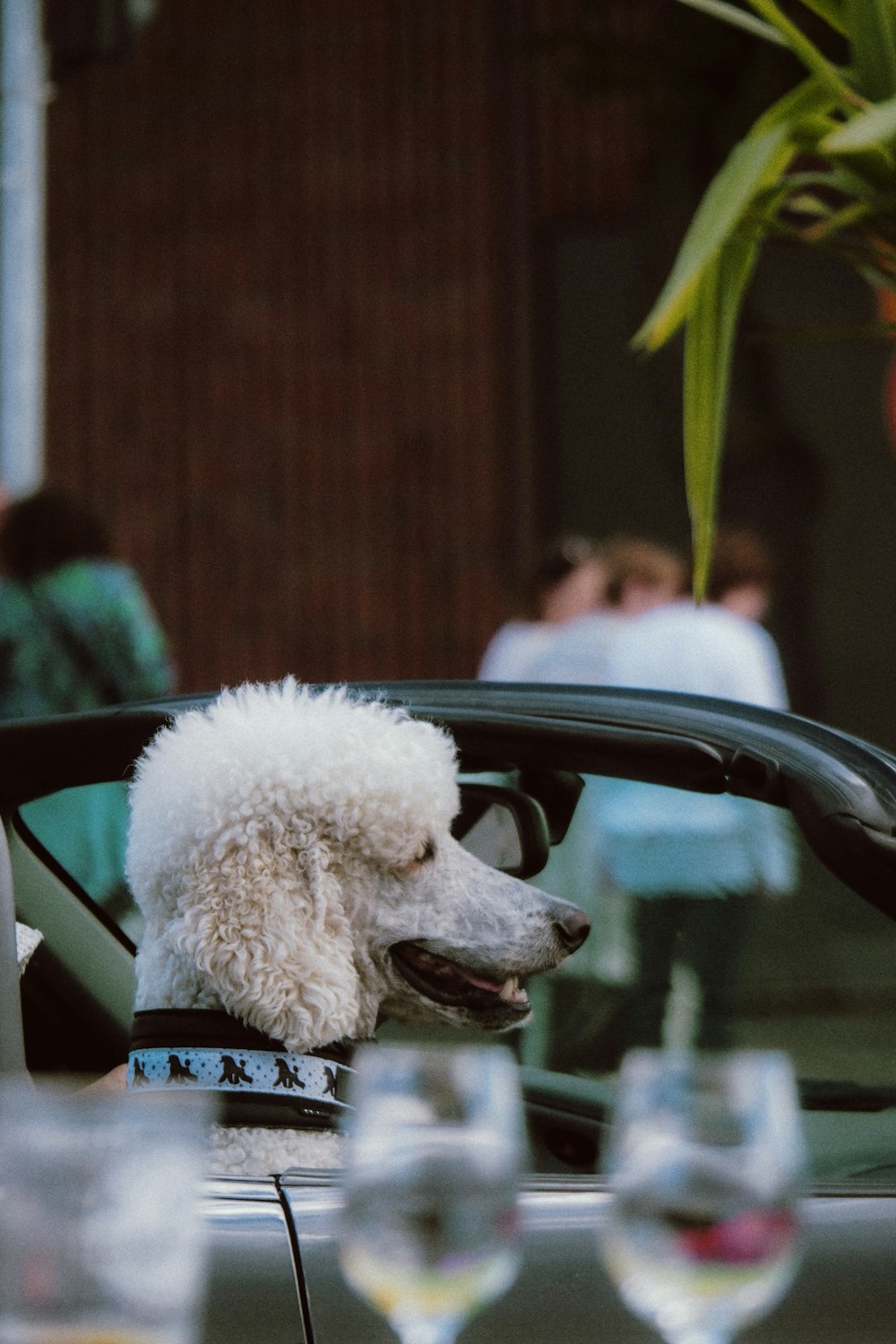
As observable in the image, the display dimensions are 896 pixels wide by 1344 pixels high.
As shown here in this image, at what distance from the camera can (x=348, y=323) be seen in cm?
1141

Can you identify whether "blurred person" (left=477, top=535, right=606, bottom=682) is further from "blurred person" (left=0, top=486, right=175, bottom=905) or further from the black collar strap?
the black collar strap

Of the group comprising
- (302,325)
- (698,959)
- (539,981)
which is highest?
(302,325)

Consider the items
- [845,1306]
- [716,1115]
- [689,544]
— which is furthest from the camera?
[689,544]

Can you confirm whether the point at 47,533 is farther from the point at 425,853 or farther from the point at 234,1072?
the point at 234,1072

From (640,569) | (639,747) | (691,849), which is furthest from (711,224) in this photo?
(640,569)

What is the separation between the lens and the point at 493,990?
2.17 metres

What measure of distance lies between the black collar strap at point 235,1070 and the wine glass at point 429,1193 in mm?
756

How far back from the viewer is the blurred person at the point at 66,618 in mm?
4766

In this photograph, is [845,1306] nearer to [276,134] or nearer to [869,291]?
[869,291]

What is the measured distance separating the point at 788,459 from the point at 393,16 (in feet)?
12.8

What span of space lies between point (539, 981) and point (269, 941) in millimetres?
1828

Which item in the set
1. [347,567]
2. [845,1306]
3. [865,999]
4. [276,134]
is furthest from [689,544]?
[845,1306]

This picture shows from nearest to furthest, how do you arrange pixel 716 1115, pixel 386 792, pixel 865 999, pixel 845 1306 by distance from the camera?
pixel 716 1115 → pixel 845 1306 → pixel 386 792 → pixel 865 999

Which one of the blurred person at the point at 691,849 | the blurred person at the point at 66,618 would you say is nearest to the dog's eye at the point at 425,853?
the blurred person at the point at 691,849
